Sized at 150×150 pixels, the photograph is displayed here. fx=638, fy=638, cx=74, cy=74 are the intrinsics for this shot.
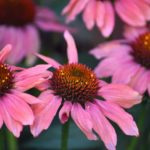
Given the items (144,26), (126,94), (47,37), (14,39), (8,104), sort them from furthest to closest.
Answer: (47,37)
(14,39)
(144,26)
(126,94)
(8,104)

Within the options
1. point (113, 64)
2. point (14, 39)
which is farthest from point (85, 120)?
point (14, 39)

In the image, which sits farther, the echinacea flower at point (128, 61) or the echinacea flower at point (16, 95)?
the echinacea flower at point (128, 61)

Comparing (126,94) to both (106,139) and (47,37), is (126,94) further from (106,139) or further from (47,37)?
(47,37)

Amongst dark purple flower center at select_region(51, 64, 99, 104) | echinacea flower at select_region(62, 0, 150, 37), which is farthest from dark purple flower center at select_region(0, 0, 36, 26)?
dark purple flower center at select_region(51, 64, 99, 104)

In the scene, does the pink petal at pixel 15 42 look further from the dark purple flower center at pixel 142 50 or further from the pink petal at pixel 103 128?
the pink petal at pixel 103 128

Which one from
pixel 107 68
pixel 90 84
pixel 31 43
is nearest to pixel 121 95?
pixel 90 84

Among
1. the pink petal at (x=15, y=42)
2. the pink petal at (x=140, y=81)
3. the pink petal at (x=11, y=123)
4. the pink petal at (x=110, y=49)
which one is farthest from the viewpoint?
the pink petal at (x=15, y=42)

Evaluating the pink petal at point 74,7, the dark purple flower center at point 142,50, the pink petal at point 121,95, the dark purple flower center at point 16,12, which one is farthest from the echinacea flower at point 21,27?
the pink petal at point 121,95
